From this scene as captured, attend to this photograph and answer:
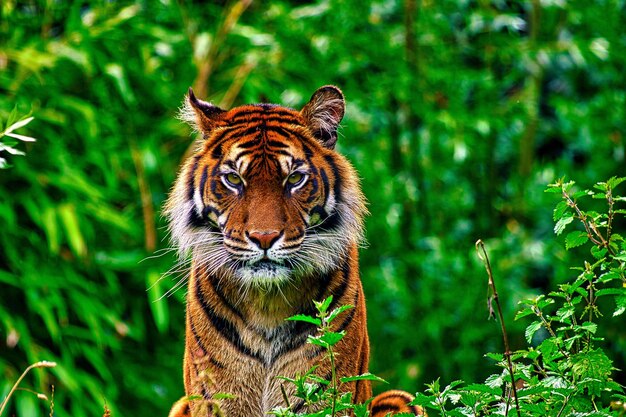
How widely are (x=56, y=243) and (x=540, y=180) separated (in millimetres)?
3377

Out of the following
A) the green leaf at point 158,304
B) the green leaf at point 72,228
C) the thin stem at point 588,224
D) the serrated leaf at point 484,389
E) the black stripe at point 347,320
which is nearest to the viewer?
the serrated leaf at point 484,389

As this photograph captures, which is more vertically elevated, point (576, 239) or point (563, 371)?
point (576, 239)

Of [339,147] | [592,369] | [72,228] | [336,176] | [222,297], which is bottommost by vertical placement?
[339,147]

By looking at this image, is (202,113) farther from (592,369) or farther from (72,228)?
(72,228)

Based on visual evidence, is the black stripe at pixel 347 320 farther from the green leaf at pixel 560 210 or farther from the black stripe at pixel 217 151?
the green leaf at pixel 560 210

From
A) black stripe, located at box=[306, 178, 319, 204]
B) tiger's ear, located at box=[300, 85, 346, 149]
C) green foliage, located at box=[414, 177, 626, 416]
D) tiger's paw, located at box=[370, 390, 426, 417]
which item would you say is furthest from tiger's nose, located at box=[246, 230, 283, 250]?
green foliage, located at box=[414, 177, 626, 416]

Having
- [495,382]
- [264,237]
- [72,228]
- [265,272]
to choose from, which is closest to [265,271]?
[265,272]

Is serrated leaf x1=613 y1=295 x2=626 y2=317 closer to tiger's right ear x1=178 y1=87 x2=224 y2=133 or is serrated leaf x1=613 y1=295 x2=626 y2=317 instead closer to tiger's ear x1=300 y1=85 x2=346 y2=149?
tiger's ear x1=300 y1=85 x2=346 y2=149

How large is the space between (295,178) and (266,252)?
0.26 metres

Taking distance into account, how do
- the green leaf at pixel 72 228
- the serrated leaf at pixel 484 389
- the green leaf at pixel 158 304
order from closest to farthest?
the serrated leaf at pixel 484 389 → the green leaf at pixel 72 228 → the green leaf at pixel 158 304

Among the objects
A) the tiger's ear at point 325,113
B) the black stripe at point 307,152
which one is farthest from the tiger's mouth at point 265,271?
the tiger's ear at point 325,113

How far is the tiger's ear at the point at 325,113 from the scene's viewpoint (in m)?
3.09

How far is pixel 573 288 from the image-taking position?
2.17 metres

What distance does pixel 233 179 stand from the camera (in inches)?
118
